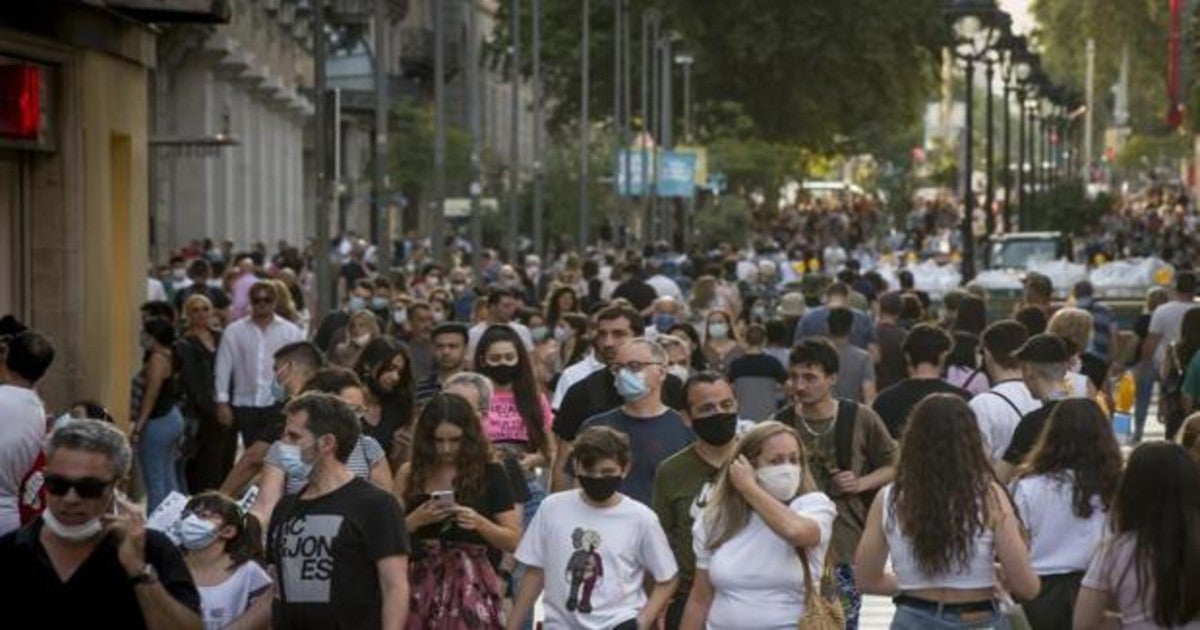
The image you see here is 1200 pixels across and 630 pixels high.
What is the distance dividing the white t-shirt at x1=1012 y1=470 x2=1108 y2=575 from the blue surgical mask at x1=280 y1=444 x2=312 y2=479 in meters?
2.46

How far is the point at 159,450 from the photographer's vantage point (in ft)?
70.7

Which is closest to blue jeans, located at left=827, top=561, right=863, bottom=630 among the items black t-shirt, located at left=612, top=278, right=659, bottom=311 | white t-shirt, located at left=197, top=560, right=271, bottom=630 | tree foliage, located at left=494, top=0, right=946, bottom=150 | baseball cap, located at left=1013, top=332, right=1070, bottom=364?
baseball cap, located at left=1013, top=332, right=1070, bottom=364

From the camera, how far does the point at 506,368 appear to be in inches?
641

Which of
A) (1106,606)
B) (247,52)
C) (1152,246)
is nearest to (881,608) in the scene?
(1106,606)

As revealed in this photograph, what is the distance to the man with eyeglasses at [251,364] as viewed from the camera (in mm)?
22234

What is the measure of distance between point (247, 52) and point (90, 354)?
35184 mm

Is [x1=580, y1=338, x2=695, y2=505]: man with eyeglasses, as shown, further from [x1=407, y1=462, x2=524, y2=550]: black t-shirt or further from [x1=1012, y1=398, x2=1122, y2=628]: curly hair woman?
[x1=1012, y1=398, x2=1122, y2=628]: curly hair woman

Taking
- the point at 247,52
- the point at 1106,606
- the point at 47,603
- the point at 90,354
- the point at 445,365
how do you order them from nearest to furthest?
the point at 47,603 → the point at 1106,606 → the point at 445,365 → the point at 90,354 → the point at 247,52

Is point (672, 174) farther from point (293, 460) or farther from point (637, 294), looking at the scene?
point (293, 460)

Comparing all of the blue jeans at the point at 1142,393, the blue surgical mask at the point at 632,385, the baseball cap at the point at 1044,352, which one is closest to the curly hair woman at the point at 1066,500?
the blue surgical mask at the point at 632,385

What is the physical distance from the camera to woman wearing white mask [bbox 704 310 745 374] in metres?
22.9

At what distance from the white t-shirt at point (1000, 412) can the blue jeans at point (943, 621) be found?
158 inches

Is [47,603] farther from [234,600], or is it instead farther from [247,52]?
[247,52]

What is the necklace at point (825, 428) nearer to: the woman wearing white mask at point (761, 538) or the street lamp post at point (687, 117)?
the woman wearing white mask at point (761, 538)
